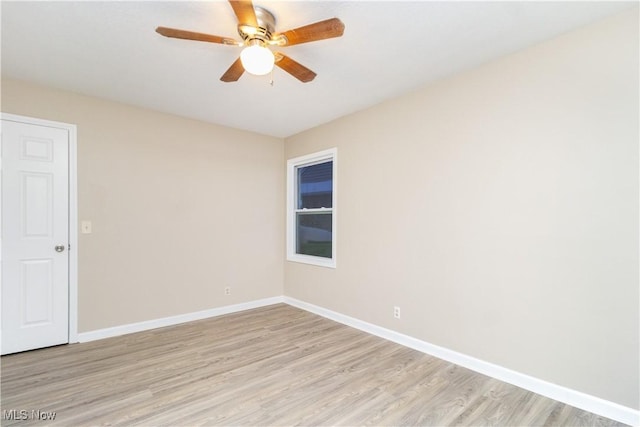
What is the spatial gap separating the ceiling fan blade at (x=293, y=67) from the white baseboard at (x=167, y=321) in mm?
3071

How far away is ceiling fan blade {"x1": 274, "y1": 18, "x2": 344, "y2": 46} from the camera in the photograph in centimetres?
158

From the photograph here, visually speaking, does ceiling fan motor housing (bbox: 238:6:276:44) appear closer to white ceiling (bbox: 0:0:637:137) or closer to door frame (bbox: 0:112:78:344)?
white ceiling (bbox: 0:0:637:137)

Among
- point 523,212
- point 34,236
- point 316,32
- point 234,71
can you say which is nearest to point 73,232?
point 34,236

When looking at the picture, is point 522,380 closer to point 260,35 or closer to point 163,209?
point 260,35

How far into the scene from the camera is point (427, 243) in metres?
2.81

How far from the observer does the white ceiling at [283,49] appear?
182 centimetres

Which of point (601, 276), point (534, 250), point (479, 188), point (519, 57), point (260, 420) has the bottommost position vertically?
point (260, 420)

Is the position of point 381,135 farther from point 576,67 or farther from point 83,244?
point 83,244

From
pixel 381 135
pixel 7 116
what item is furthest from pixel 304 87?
pixel 7 116

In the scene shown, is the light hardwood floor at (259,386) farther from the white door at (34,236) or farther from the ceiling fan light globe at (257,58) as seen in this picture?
the ceiling fan light globe at (257,58)

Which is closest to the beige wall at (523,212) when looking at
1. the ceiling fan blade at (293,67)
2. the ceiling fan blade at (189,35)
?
the ceiling fan blade at (293,67)

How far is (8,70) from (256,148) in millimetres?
2501

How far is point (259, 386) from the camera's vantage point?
2.24m

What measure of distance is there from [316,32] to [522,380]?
2.77m
